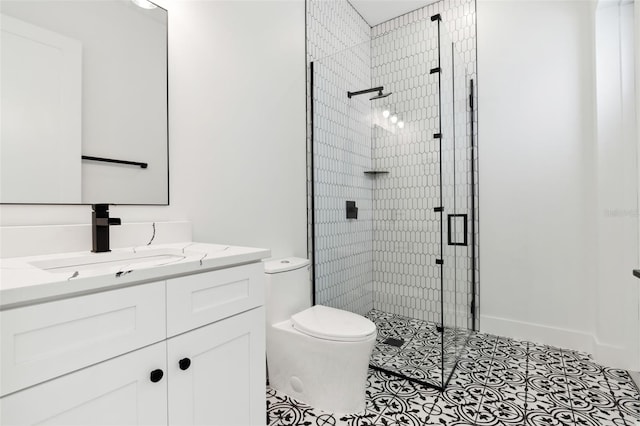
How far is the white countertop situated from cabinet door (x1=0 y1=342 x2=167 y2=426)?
19 cm

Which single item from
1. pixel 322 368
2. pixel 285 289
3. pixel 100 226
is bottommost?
pixel 322 368

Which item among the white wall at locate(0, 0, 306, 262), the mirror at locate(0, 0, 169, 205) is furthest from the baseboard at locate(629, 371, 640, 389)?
the mirror at locate(0, 0, 169, 205)

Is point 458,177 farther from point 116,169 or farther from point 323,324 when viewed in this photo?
point 116,169

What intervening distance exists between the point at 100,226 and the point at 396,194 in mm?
2200

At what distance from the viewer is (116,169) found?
138 centimetres

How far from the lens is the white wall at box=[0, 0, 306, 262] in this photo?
1578mm

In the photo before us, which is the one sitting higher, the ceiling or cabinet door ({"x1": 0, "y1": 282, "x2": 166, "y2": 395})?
the ceiling

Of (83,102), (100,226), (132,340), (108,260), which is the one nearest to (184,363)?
(132,340)

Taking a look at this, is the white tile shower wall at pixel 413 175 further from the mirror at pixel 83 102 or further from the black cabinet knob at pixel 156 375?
the black cabinet knob at pixel 156 375

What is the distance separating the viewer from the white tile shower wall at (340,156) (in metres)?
2.49

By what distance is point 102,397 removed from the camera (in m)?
0.79

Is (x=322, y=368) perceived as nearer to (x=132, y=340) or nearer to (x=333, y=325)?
(x=333, y=325)

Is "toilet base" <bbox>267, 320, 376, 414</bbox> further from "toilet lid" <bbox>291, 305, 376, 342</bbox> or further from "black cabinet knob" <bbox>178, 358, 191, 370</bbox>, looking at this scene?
"black cabinet knob" <bbox>178, 358, 191, 370</bbox>

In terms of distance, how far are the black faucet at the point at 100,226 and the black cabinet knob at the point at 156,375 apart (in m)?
0.56
